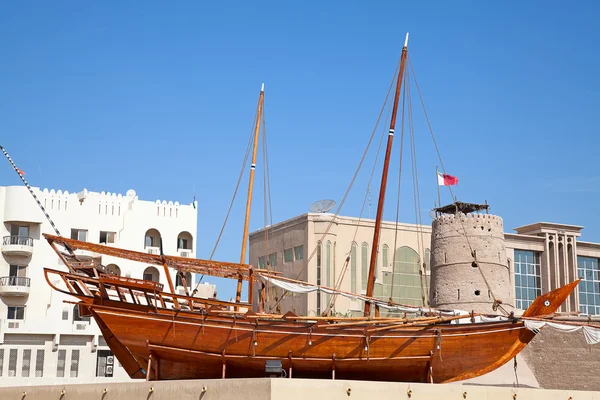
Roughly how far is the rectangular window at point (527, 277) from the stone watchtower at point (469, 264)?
23228 millimetres

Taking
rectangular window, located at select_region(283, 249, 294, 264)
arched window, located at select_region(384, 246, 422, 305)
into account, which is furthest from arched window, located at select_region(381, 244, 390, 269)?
rectangular window, located at select_region(283, 249, 294, 264)

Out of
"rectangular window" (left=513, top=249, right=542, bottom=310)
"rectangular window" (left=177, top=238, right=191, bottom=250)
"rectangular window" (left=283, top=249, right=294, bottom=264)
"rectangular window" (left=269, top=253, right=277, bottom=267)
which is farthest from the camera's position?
"rectangular window" (left=269, top=253, right=277, bottom=267)

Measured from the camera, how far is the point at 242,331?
23609mm

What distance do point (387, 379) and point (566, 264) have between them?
36.3m

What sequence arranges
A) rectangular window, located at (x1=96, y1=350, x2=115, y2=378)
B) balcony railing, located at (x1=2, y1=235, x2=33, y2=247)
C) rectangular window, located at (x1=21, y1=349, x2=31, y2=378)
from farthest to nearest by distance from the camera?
1. balcony railing, located at (x1=2, y1=235, x2=33, y2=247)
2. rectangular window, located at (x1=96, y1=350, x2=115, y2=378)
3. rectangular window, located at (x1=21, y1=349, x2=31, y2=378)

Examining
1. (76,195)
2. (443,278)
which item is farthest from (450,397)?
(76,195)

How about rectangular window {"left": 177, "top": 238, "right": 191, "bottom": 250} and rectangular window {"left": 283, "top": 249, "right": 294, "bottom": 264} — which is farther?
rectangular window {"left": 283, "top": 249, "right": 294, "bottom": 264}

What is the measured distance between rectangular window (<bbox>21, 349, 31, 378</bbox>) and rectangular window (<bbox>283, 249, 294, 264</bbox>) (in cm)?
2054

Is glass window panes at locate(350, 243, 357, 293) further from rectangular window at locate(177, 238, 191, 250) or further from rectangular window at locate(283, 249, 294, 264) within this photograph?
rectangular window at locate(177, 238, 191, 250)

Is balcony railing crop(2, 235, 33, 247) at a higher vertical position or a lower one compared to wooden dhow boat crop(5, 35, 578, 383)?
higher

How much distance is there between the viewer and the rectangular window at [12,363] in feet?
133

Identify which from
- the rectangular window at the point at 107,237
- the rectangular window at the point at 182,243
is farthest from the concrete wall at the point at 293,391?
the rectangular window at the point at 182,243

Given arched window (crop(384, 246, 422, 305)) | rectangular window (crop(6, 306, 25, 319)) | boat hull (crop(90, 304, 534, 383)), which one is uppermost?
arched window (crop(384, 246, 422, 305))

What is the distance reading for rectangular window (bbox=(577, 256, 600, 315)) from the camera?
59062 mm
